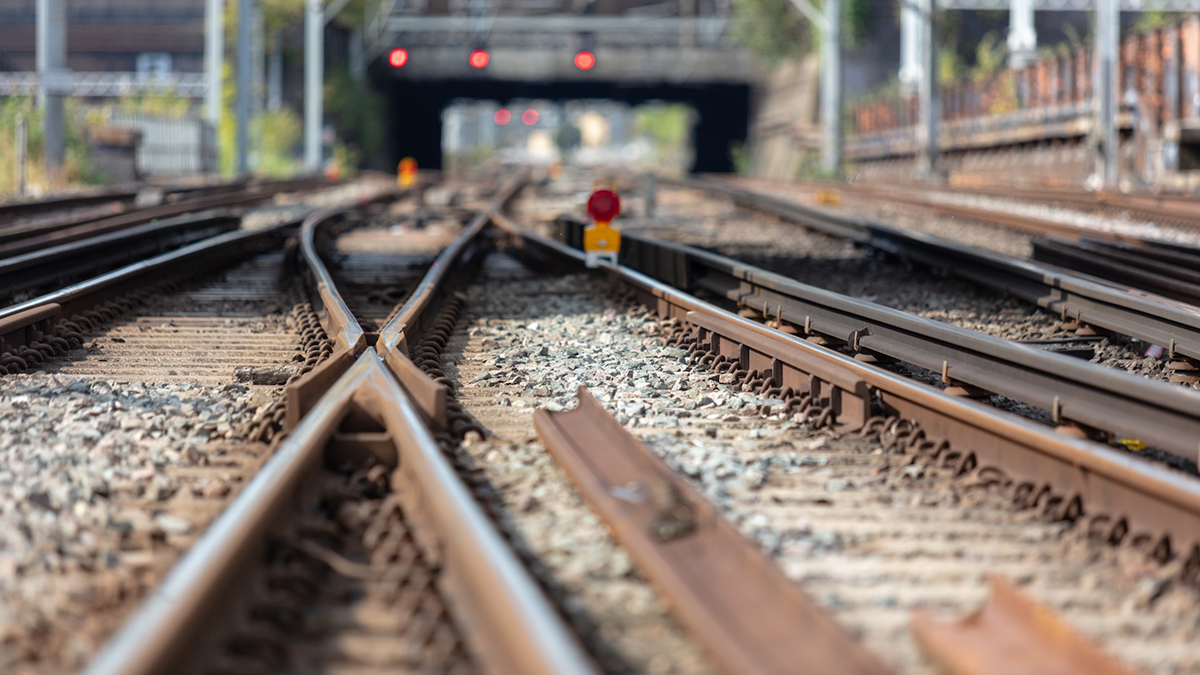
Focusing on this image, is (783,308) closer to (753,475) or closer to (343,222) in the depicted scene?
(753,475)

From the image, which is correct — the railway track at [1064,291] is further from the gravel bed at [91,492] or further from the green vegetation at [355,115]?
the green vegetation at [355,115]

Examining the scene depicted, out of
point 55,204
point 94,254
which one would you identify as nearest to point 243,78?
point 55,204

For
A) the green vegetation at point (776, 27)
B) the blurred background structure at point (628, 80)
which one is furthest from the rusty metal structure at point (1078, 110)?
the green vegetation at point (776, 27)

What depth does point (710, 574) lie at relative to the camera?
2994mm

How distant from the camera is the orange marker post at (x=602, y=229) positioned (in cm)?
983

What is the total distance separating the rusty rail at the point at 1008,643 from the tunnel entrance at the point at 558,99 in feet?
170

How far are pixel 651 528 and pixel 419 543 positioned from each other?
0.59m

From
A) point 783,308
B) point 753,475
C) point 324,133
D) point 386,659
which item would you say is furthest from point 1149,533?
point 324,133

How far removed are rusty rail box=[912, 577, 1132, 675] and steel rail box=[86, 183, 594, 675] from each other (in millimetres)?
751

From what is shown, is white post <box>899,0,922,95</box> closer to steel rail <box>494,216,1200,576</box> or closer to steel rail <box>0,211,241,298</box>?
steel rail <box>0,211,241,298</box>

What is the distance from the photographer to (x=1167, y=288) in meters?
8.44

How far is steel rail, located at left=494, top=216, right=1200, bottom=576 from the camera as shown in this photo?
342 cm

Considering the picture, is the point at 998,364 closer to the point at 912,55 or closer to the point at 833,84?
the point at 833,84

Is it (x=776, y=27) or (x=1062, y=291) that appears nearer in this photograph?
(x=1062, y=291)
